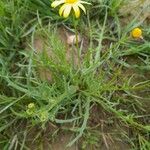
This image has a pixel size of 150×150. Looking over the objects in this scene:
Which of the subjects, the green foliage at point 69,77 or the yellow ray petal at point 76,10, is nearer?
the yellow ray petal at point 76,10

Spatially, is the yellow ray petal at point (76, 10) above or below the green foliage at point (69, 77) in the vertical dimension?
above

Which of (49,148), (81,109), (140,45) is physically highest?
(140,45)

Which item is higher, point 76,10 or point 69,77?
point 76,10

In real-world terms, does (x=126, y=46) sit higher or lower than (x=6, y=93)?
higher

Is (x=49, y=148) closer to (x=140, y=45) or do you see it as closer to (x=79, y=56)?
(x=79, y=56)

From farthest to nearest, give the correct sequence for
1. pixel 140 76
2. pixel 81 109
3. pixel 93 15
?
pixel 93 15 → pixel 140 76 → pixel 81 109

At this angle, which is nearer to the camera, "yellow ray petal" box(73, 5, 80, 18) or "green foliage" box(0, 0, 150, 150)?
"yellow ray petal" box(73, 5, 80, 18)

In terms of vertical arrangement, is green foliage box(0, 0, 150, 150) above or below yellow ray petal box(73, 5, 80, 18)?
below

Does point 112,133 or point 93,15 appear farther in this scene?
point 93,15

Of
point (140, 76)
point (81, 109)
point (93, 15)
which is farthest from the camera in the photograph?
point (93, 15)

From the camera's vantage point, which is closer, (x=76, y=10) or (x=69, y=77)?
(x=76, y=10)

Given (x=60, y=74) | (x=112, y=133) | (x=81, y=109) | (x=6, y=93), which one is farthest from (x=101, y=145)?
(x=6, y=93)
